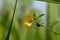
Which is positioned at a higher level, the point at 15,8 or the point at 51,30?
the point at 15,8

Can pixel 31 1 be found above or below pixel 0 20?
above

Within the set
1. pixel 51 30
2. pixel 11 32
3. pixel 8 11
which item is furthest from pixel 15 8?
pixel 51 30

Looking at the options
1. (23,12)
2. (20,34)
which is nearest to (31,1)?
(23,12)

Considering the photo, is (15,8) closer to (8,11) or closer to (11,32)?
(8,11)

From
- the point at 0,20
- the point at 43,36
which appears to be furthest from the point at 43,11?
the point at 0,20

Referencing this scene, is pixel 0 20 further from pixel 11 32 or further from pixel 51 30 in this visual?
pixel 51 30

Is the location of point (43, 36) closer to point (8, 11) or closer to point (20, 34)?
point (20, 34)
